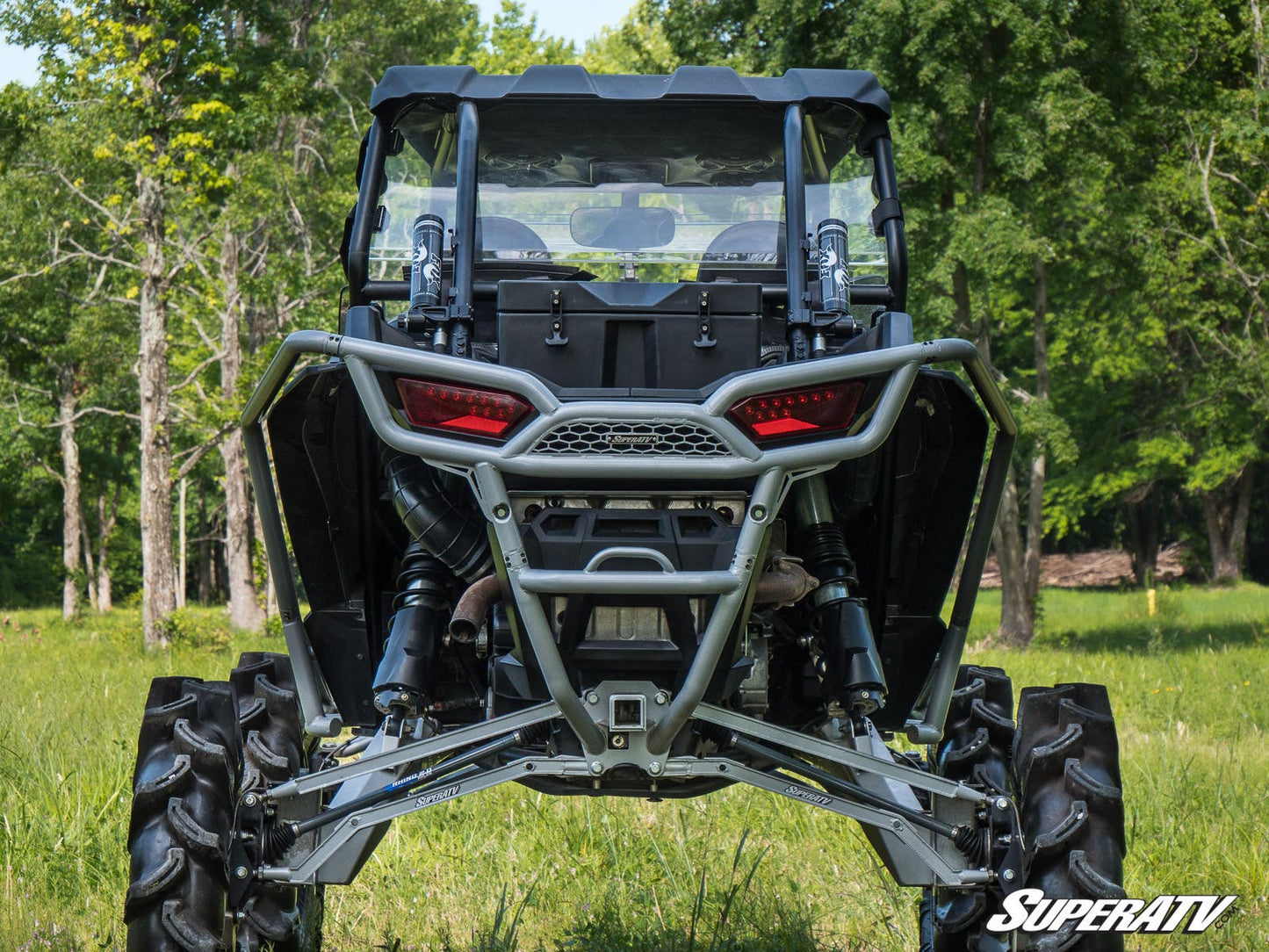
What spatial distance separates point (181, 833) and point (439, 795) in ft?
2.09

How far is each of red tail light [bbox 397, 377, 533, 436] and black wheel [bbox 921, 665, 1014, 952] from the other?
5.26ft

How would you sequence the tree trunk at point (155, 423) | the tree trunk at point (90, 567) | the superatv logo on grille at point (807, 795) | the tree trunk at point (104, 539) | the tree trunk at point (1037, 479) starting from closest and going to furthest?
the superatv logo on grille at point (807, 795) → the tree trunk at point (155, 423) → the tree trunk at point (1037, 479) → the tree trunk at point (90, 567) → the tree trunk at point (104, 539)

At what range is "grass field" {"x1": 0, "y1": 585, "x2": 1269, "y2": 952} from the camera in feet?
16.2

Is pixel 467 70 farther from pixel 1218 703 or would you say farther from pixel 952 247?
pixel 952 247

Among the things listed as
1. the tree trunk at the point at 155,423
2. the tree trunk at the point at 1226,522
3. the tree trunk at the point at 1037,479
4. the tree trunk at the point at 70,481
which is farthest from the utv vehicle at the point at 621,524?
the tree trunk at the point at 1226,522

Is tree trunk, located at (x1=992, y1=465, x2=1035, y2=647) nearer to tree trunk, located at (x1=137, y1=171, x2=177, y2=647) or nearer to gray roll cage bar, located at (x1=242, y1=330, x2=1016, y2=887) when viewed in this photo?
tree trunk, located at (x1=137, y1=171, x2=177, y2=647)

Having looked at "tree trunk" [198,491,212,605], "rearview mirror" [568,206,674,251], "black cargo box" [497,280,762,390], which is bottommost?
"tree trunk" [198,491,212,605]

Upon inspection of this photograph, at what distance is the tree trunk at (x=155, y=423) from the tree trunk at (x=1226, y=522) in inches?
1301

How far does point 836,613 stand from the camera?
3.92 m

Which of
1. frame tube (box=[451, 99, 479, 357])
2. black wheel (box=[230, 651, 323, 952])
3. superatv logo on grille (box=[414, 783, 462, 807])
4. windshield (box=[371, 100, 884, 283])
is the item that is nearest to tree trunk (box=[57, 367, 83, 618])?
black wheel (box=[230, 651, 323, 952])

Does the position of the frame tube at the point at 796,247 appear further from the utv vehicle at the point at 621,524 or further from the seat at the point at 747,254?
the seat at the point at 747,254

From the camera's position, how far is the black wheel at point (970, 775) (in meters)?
4.09

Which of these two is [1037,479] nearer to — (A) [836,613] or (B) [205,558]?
(A) [836,613]

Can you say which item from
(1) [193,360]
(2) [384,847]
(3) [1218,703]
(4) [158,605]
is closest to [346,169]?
(1) [193,360]
